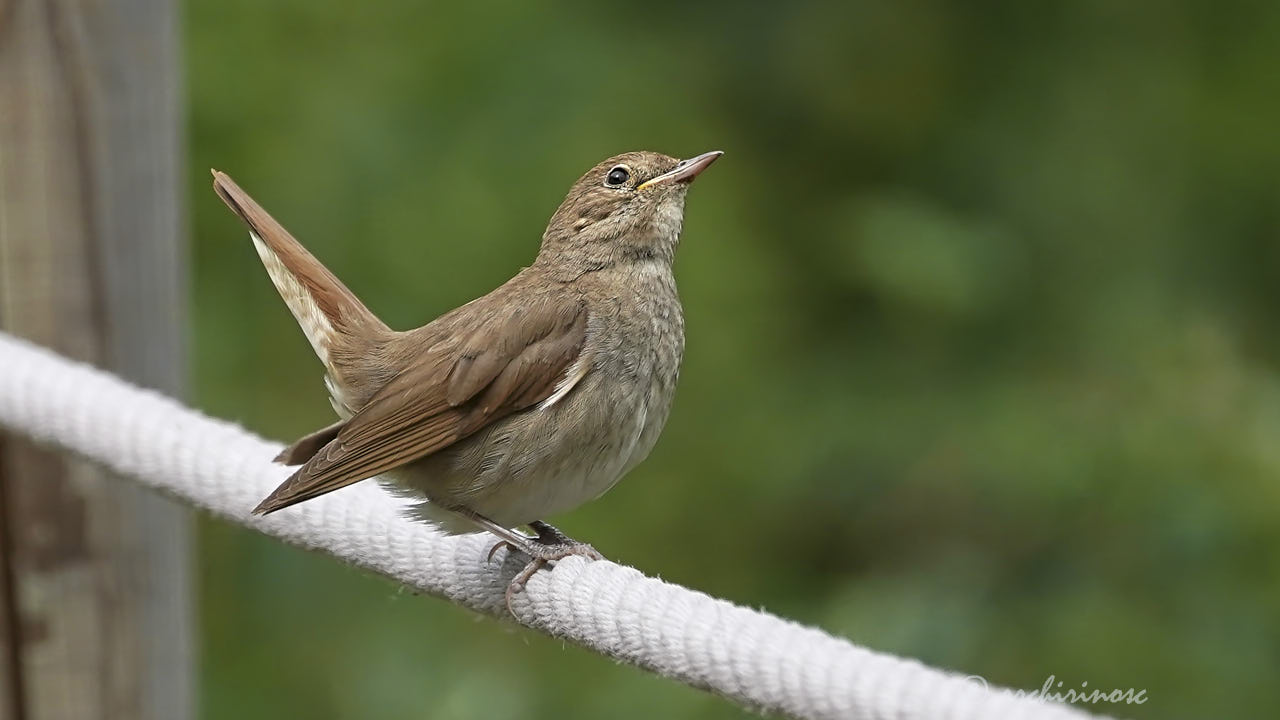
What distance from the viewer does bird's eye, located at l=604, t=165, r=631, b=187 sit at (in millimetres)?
3570

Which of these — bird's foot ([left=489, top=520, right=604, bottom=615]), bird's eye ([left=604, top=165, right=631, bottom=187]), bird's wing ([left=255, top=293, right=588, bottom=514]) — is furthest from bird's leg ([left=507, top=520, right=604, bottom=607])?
bird's eye ([left=604, top=165, right=631, bottom=187])

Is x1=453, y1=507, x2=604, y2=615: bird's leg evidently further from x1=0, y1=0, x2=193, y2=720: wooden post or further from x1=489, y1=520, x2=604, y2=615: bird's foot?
x1=0, y1=0, x2=193, y2=720: wooden post

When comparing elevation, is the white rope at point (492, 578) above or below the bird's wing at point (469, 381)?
below

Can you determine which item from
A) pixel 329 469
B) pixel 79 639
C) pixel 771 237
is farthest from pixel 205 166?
pixel 329 469

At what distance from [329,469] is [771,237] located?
128 inches

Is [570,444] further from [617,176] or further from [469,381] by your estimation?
[617,176]

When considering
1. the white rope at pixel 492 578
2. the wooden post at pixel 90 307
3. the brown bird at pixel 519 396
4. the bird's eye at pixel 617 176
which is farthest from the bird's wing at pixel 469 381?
the wooden post at pixel 90 307

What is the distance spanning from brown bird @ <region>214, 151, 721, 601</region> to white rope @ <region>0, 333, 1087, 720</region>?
93 millimetres

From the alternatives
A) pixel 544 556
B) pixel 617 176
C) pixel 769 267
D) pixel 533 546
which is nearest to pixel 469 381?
pixel 533 546

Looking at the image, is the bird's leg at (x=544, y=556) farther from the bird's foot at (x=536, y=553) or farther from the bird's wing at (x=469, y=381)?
the bird's wing at (x=469, y=381)

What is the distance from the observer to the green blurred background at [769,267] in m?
5.23

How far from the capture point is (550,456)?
304 centimetres

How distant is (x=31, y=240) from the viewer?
10.8 feet

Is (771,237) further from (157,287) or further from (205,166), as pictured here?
(157,287)
